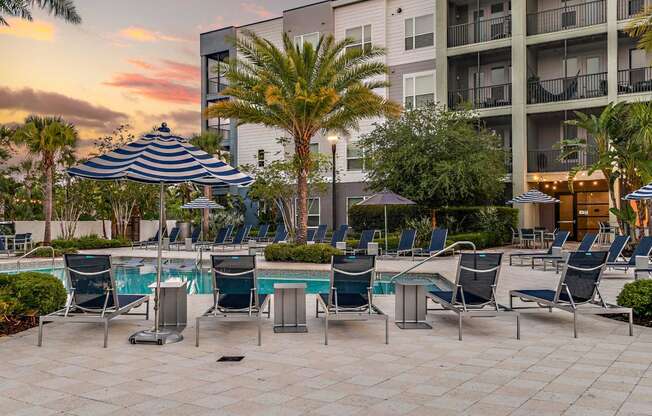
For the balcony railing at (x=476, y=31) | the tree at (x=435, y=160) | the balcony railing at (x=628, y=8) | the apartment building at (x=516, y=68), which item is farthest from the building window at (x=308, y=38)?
the balcony railing at (x=628, y=8)

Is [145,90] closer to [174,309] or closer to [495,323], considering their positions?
[174,309]

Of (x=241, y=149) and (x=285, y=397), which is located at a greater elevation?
(x=241, y=149)

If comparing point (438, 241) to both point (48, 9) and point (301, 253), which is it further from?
point (48, 9)

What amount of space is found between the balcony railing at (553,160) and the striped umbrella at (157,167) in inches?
840

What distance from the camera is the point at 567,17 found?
25.6m

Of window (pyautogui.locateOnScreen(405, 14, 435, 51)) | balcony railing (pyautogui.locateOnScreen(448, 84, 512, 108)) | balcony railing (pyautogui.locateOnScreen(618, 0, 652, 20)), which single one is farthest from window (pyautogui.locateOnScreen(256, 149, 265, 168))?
balcony railing (pyautogui.locateOnScreen(618, 0, 652, 20))

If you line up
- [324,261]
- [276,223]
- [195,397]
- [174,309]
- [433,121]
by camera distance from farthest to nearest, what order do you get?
[276,223], [433,121], [324,261], [174,309], [195,397]

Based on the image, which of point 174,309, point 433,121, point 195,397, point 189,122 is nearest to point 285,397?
point 195,397

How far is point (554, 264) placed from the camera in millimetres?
14664

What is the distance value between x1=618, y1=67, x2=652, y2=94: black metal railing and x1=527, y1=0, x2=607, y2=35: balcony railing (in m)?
2.53

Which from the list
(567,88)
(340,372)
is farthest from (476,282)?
(567,88)

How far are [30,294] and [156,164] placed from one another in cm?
285

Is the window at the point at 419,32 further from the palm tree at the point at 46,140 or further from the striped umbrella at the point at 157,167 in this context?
the striped umbrella at the point at 157,167

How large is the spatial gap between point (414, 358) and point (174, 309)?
3.47 meters
